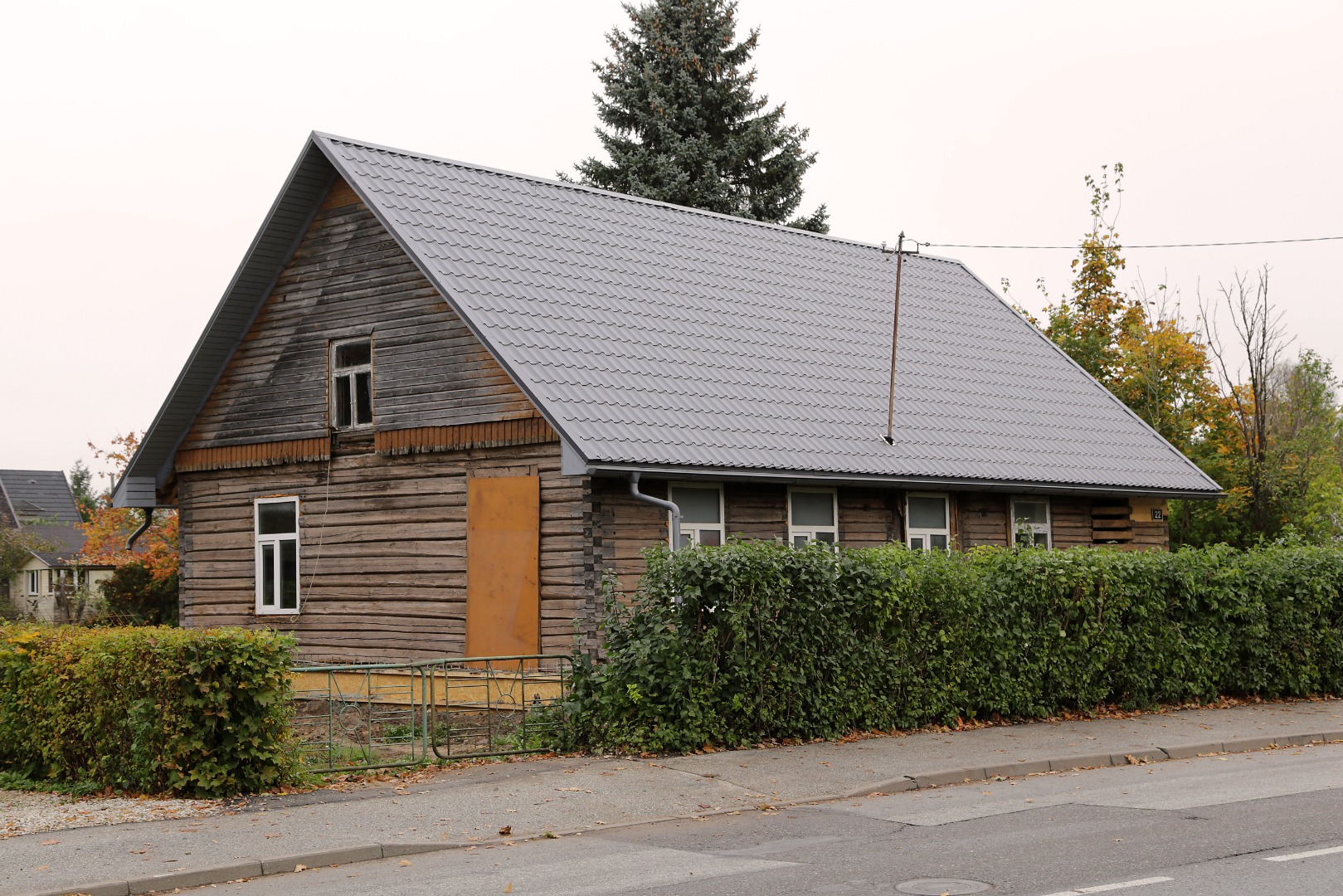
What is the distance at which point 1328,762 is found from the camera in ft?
47.7

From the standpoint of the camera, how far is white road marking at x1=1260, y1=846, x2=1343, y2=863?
30.1 ft

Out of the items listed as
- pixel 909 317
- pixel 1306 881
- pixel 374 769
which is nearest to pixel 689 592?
pixel 374 769

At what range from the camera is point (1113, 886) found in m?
8.49

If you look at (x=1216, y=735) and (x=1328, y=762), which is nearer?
(x=1328, y=762)

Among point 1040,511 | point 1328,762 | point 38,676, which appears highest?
point 1040,511

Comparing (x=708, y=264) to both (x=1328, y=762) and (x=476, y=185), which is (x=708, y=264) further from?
(x=1328, y=762)

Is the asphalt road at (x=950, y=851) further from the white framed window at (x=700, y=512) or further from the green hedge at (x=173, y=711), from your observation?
the white framed window at (x=700, y=512)

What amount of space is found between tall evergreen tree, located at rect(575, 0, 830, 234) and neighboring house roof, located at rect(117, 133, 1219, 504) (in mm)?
14456

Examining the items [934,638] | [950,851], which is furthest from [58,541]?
[950,851]

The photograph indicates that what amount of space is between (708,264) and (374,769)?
1258 cm

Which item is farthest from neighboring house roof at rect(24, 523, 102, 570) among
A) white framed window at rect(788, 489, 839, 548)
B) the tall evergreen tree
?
white framed window at rect(788, 489, 839, 548)

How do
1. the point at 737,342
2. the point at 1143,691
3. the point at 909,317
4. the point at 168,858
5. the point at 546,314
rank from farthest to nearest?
1. the point at 909,317
2. the point at 737,342
3. the point at 546,314
4. the point at 1143,691
5. the point at 168,858

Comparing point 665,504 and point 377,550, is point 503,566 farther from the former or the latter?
point 377,550

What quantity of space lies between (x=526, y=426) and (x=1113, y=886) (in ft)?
37.1
